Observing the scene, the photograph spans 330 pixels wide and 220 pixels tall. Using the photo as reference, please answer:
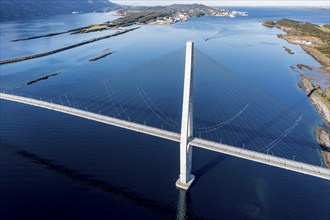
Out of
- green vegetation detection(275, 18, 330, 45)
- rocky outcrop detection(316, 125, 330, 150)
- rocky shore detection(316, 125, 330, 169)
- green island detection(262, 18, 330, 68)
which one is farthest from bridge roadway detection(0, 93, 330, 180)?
green vegetation detection(275, 18, 330, 45)

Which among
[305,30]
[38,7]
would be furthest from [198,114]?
[38,7]

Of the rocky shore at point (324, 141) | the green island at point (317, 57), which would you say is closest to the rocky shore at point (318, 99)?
the green island at point (317, 57)

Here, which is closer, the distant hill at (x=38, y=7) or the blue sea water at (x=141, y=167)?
the blue sea water at (x=141, y=167)

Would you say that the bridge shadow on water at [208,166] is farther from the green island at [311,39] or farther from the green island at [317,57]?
the green island at [311,39]

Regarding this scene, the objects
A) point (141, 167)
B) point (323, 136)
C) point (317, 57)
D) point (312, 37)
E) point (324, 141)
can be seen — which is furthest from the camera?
point (312, 37)

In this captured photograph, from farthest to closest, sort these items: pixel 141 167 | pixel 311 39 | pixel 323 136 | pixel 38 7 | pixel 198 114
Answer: pixel 38 7, pixel 311 39, pixel 198 114, pixel 323 136, pixel 141 167

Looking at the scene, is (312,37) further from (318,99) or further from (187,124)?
(187,124)

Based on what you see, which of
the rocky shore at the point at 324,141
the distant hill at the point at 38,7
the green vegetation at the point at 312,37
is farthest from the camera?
the distant hill at the point at 38,7

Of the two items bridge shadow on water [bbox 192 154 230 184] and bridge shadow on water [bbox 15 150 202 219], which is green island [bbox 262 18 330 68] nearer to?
bridge shadow on water [bbox 192 154 230 184]
